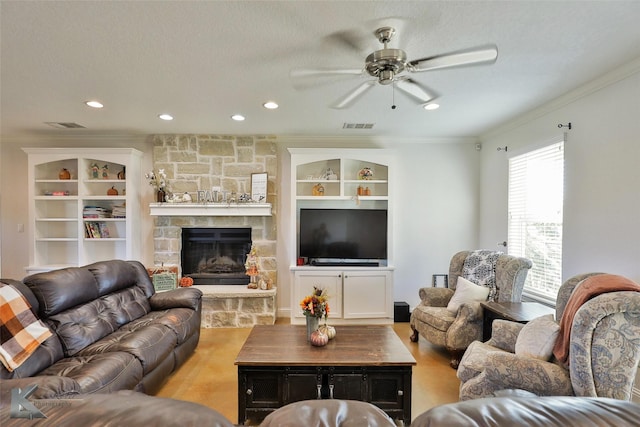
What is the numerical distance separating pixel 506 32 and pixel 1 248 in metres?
6.73

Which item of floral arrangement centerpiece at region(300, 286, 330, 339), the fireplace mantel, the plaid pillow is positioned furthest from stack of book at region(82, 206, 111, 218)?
floral arrangement centerpiece at region(300, 286, 330, 339)

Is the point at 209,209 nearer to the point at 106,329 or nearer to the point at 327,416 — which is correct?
the point at 106,329

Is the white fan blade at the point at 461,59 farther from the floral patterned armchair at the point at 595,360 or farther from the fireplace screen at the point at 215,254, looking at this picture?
the fireplace screen at the point at 215,254

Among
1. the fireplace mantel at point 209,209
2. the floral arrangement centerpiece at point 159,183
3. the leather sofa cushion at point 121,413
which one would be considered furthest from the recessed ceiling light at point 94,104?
the leather sofa cushion at point 121,413

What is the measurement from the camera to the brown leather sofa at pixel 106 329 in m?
1.98

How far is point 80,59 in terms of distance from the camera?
229cm

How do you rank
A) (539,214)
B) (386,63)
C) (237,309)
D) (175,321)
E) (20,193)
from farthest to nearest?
(20,193) < (237,309) < (539,214) < (175,321) < (386,63)

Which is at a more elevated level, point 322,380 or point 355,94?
point 355,94

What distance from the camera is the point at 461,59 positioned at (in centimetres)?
166

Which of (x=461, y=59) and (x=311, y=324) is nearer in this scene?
(x=461, y=59)

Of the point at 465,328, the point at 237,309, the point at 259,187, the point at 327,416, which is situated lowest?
the point at 237,309

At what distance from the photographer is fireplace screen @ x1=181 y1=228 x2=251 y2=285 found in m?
4.60

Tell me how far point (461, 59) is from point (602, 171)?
1.94 metres

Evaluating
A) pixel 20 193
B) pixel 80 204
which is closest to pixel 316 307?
pixel 80 204
